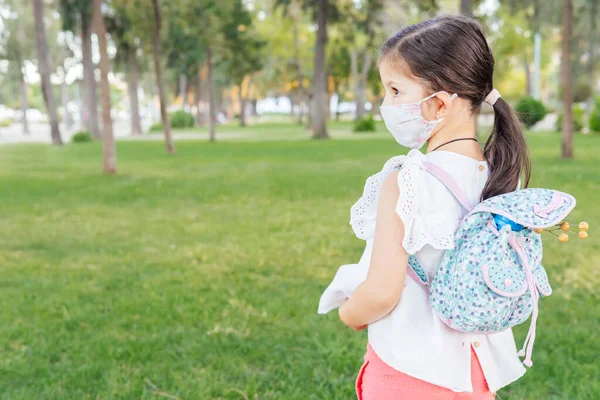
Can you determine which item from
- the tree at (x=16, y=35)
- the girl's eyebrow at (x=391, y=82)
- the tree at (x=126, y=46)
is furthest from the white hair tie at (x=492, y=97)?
the tree at (x=16, y=35)

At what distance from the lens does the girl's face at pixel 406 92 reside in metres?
1.58

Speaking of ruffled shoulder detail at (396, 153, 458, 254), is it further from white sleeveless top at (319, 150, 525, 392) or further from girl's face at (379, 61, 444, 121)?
girl's face at (379, 61, 444, 121)

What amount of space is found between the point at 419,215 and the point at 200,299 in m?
3.72

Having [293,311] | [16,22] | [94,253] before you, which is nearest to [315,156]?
[94,253]

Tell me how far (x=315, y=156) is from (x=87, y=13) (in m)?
16.0

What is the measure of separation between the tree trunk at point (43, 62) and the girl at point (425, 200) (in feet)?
89.8

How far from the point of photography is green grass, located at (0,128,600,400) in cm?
366

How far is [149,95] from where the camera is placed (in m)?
68.7

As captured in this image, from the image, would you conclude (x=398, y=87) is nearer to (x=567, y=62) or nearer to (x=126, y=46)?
(x=567, y=62)

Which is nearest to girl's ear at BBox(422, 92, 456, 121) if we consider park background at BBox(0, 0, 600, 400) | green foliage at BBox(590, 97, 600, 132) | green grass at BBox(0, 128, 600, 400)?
park background at BBox(0, 0, 600, 400)

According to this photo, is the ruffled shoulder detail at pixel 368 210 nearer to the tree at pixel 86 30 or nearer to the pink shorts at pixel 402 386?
the pink shorts at pixel 402 386

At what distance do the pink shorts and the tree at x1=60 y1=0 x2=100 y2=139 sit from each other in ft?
97.0

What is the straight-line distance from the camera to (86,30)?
97.7 feet

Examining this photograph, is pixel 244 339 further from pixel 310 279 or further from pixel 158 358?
pixel 310 279
